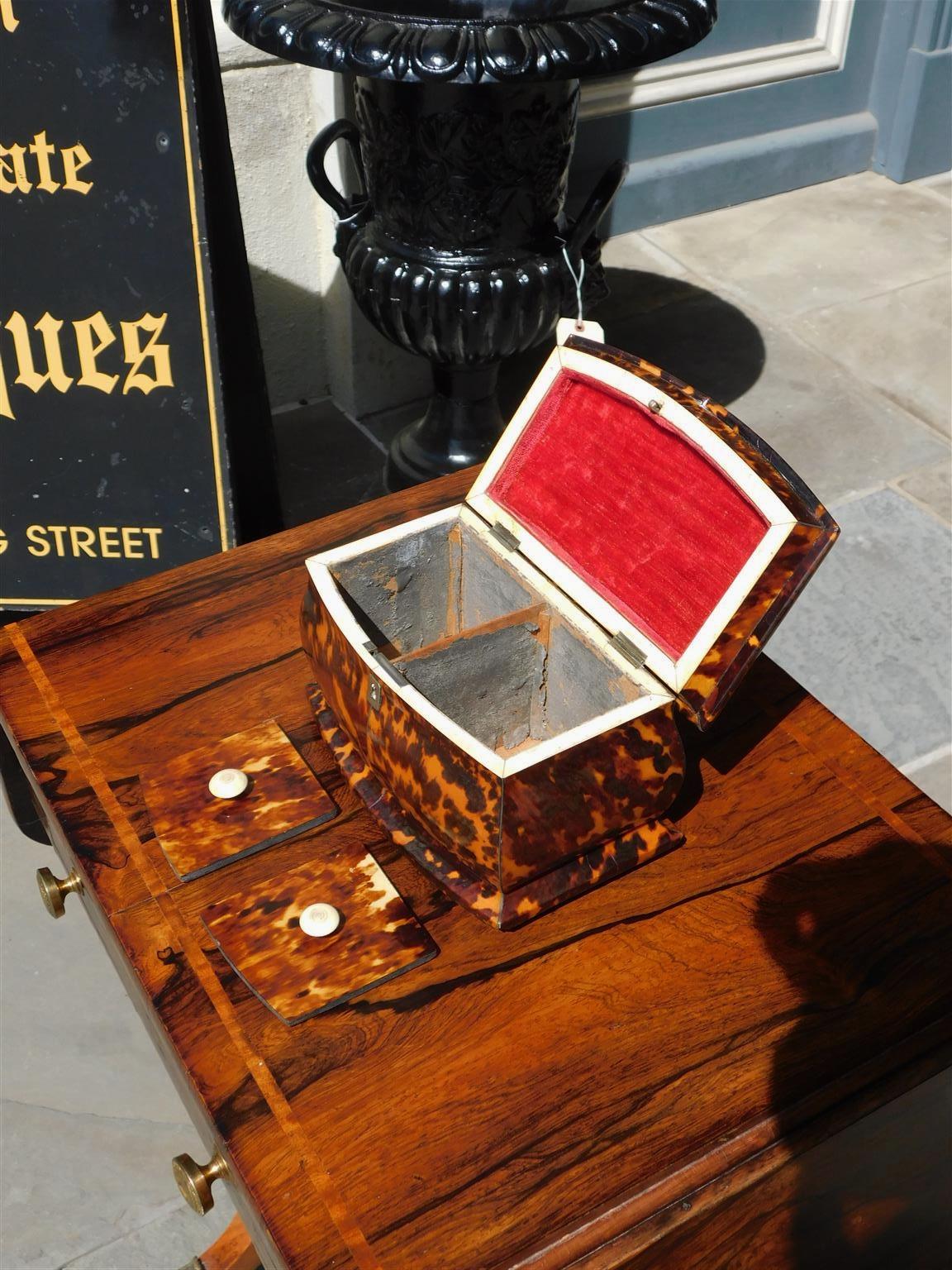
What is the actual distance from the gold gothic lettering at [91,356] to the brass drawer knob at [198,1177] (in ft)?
3.57

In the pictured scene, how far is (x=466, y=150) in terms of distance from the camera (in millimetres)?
1855

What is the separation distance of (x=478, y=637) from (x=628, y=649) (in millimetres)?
148

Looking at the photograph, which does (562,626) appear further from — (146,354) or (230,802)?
(146,354)

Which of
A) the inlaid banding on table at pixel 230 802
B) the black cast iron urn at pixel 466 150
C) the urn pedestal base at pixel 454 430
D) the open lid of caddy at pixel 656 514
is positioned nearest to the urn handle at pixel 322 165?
the black cast iron urn at pixel 466 150

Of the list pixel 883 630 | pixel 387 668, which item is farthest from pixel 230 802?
pixel 883 630

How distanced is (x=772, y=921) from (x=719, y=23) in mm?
2912

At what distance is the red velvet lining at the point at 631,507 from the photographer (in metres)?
1.05

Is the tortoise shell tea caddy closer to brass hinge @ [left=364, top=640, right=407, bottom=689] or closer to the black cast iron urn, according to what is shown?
brass hinge @ [left=364, top=640, right=407, bottom=689]

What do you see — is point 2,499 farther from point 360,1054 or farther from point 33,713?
point 360,1054

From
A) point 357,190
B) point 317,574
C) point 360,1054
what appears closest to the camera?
point 360,1054

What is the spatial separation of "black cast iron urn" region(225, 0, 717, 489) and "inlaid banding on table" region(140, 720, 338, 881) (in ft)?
3.13

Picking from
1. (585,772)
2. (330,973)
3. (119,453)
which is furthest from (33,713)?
(119,453)

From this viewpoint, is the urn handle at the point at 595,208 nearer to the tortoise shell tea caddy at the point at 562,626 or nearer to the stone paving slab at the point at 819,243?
the tortoise shell tea caddy at the point at 562,626

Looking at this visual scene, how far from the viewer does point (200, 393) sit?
69.6 inches
